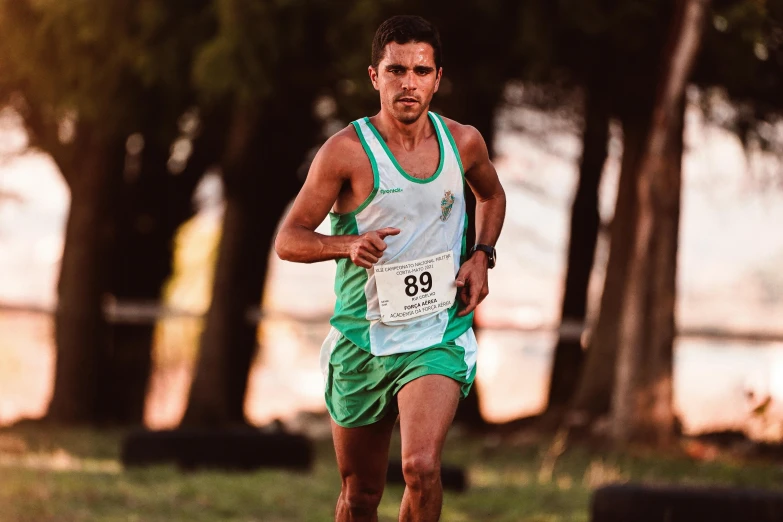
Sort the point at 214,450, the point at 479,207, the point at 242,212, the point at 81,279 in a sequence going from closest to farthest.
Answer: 1. the point at 479,207
2. the point at 214,450
3. the point at 242,212
4. the point at 81,279

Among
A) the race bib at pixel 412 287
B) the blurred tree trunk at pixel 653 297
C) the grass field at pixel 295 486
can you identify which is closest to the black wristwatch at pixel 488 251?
the race bib at pixel 412 287

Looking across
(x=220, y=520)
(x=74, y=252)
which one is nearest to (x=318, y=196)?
(x=220, y=520)

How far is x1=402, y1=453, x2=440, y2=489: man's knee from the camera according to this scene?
5109 mm

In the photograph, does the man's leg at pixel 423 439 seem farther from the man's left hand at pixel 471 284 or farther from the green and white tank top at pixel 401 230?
the man's left hand at pixel 471 284

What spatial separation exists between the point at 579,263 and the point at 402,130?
1237cm

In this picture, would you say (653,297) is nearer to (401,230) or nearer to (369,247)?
(401,230)

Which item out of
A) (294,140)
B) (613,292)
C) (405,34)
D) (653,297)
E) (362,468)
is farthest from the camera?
(294,140)

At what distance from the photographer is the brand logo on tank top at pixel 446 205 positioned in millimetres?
5379

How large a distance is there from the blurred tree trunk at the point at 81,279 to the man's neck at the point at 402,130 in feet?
39.3

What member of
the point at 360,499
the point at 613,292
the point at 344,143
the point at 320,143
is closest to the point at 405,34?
the point at 344,143

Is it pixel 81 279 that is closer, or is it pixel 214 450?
pixel 214 450

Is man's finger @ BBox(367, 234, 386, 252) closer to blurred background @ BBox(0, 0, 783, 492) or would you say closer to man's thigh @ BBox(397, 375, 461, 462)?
man's thigh @ BBox(397, 375, 461, 462)

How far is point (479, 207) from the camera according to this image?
5941 mm

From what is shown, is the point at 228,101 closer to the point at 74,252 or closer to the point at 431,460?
the point at 74,252
